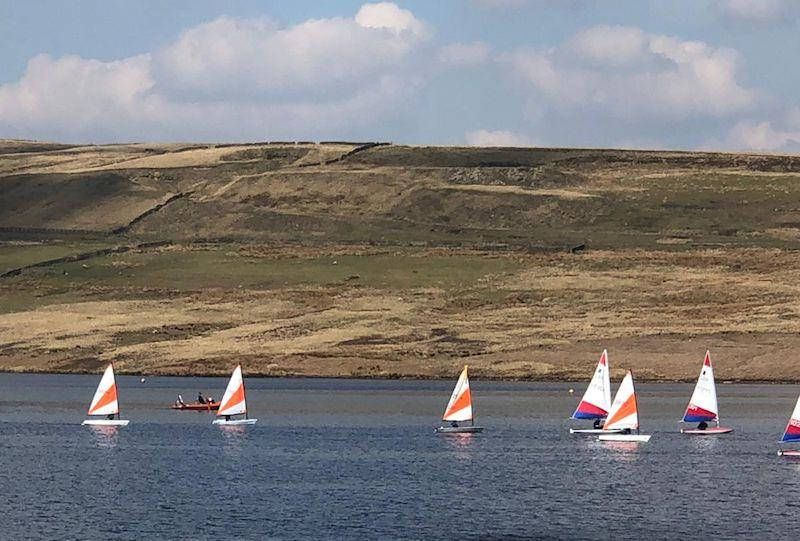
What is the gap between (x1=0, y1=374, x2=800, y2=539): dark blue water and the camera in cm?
7725

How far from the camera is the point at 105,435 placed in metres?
122

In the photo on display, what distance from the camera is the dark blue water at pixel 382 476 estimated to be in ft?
253

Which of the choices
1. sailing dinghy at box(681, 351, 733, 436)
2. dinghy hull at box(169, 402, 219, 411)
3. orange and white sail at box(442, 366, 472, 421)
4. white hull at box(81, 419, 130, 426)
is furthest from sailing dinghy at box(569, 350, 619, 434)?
dinghy hull at box(169, 402, 219, 411)

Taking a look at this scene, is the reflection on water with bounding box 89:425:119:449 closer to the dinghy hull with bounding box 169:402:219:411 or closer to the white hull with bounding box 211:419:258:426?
the white hull with bounding box 211:419:258:426

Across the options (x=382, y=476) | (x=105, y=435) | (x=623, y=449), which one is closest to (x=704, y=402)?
(x=623, y=449)

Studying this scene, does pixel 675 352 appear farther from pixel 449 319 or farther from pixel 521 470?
pixel 521 470

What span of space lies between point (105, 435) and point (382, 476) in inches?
1307

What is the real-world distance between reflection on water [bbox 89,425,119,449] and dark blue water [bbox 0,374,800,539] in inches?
9.1

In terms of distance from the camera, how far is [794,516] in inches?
3172

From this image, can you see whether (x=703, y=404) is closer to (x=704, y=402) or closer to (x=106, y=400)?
(x=704, y=402)

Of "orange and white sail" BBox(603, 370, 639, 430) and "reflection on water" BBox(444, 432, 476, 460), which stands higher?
"orange and white sail" BBox(603, 370, 639, 430)

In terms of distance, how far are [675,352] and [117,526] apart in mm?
113531

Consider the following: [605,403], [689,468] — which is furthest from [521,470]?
[605,403]

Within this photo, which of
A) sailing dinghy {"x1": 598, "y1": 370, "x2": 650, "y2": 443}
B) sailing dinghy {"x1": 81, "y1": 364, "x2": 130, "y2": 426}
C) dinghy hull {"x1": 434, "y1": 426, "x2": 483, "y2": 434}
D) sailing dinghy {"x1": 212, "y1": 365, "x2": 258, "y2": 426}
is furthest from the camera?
sailing dinghy {"x1": 212, "y1": 365, "x2": 258, "y2": 426}
